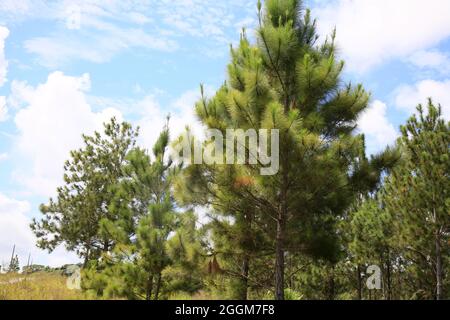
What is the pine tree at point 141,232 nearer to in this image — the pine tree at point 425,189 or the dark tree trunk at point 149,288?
the dark tree trunk at point 149,288

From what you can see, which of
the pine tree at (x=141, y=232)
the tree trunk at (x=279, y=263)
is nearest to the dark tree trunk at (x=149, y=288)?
the pine tree at (x=141, y=232)

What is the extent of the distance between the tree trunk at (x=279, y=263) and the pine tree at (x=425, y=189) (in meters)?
6.72

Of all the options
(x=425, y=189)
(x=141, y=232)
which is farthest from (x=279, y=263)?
(x=425, y=189)

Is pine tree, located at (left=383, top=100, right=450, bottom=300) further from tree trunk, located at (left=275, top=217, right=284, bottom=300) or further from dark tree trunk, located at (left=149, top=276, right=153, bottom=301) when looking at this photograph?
dark tree trunk, located at (left=149, top=276, right=153, bottom=301)

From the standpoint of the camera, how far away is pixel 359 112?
10.1 metres

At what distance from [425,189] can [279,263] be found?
780 cm

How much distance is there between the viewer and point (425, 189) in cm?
1420

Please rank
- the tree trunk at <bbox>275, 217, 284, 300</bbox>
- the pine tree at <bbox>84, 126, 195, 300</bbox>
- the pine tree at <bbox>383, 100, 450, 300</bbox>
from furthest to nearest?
the pine tree at <bbox>383, 100, 450, 300</bbox> < the pine tree at <bbox>84, 126, 195, 300</bbox> < the tree trunk at <bbox>275, 217, 284, 300</bbox>

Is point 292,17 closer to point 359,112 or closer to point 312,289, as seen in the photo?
point 359,112

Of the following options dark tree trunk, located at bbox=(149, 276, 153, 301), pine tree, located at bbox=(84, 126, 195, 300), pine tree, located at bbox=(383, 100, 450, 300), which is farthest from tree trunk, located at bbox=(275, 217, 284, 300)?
pine tree, located at bbox=(383, 100, 450, 300)

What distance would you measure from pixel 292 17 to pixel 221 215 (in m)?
5.43

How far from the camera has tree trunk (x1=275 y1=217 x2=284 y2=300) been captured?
347 inches

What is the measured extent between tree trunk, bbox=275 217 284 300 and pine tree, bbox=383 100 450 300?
672 cm
